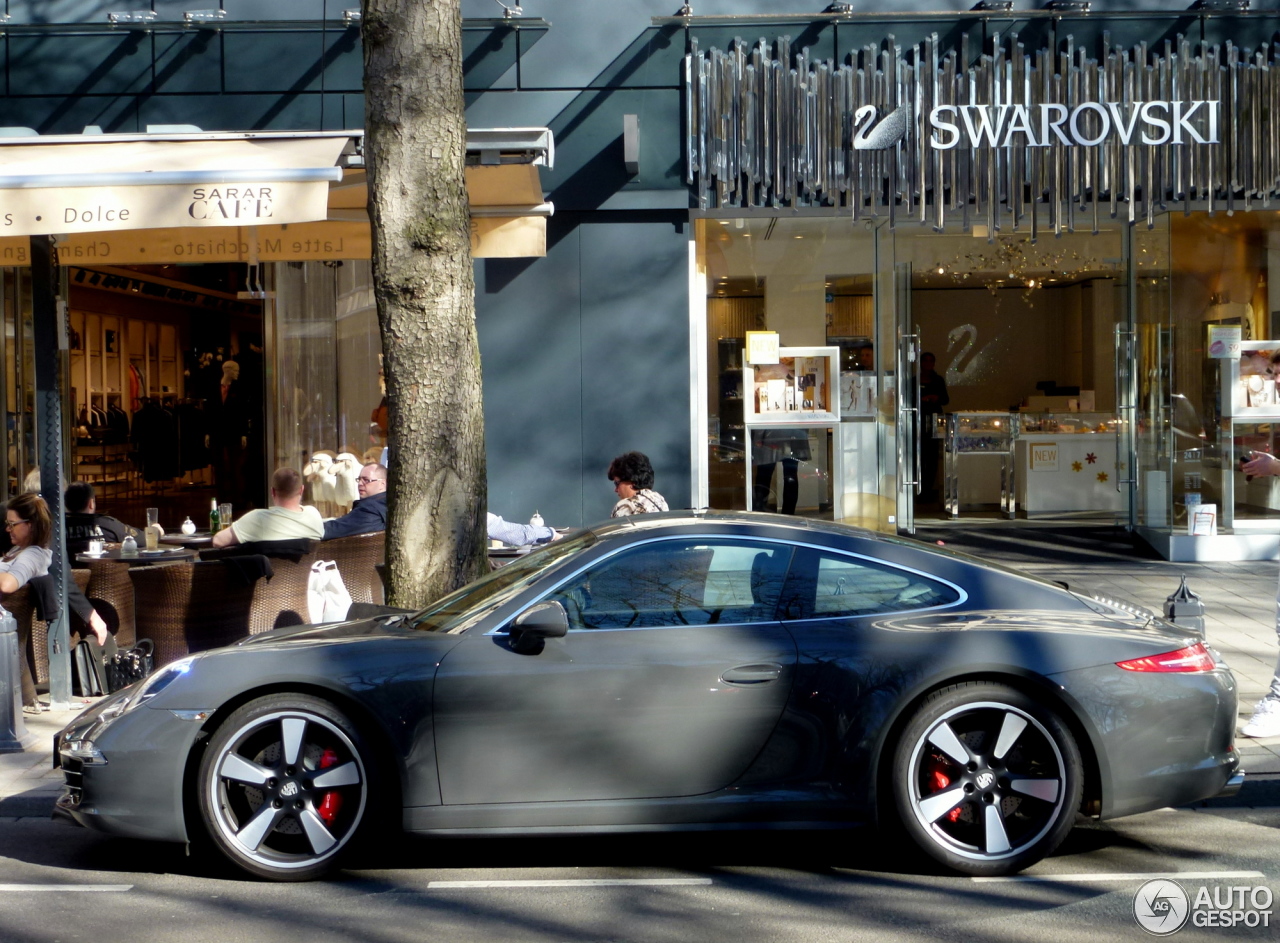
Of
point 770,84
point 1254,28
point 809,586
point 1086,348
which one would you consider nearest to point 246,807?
point 809,586

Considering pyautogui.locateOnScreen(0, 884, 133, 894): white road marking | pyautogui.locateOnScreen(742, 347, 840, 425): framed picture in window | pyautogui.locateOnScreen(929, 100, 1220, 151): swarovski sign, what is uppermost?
pyautogui.locateOnScreen(929, 100, 1220, 151): swarovski sign

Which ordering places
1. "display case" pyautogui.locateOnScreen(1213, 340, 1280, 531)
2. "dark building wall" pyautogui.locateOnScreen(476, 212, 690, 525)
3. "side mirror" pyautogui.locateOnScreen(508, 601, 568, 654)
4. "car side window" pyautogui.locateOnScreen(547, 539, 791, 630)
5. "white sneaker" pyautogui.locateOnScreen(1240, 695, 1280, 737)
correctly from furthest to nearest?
"display case" pyautogui.locateOnScreen(1213, 340, 1280, 531) < "dark building wall" pyautogui.locateOnScreen(476, 212, 690, 525) < "white sneaker" pyautogui.locateOnScreen(1240, 695, 1280, 737) < "car side window" pyautogui.locateOnScreen(547, 539, 791, 630) < "side mirror" pyautogui.locateOnScreen(508, 601, 568, 654)

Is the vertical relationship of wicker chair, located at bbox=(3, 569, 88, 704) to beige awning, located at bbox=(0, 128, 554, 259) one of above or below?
below

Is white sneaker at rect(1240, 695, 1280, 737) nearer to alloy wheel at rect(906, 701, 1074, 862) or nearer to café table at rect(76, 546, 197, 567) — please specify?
alloy wheel at rect(906, 701, 1074, 862)

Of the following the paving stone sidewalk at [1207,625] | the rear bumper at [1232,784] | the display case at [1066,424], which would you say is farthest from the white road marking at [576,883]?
the display case at [1066,424]

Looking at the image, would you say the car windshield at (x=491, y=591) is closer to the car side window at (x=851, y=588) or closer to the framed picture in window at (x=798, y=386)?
the car side window at (x=851, y=588)

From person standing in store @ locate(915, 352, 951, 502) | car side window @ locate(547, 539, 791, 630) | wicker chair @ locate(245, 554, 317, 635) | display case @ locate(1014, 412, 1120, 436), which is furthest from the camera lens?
person standing in store @ locate(915, 352, 951, 502)

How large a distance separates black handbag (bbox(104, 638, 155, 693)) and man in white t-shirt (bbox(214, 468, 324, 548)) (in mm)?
896

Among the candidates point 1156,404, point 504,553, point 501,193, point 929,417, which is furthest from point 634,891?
point 929,417

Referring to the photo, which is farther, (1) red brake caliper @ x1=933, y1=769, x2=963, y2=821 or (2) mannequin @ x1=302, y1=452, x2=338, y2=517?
(2) mannequin @ x1=302, y1=452, x2=338, y2=517

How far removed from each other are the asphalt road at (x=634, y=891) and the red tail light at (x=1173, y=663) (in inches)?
29.9

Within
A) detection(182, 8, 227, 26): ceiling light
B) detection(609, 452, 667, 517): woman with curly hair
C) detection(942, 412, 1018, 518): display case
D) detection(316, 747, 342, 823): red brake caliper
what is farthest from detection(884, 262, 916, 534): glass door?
detection(316, 747, 342, 823): red brake caliper

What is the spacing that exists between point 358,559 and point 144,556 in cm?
146

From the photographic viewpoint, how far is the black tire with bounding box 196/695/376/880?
4.95 metres
